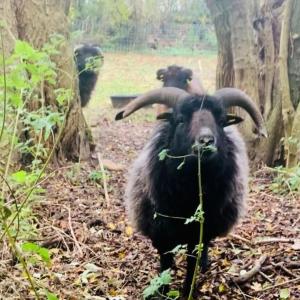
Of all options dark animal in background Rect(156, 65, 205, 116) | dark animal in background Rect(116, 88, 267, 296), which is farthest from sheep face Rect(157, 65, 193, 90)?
dark animal in background Rect(116, 88, 267, 296)

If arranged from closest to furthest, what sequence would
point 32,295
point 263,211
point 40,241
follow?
1. point 32,295
2. point 40,241
3. point 263,211

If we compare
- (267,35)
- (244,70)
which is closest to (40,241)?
(244,70)

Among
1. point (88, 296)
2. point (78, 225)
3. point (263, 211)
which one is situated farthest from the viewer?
point (263, 211)

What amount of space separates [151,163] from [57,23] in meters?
4.10

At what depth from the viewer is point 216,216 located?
13.5ft

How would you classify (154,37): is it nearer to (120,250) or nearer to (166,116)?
(120,250)

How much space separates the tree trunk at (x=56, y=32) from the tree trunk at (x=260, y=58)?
274 centimetres

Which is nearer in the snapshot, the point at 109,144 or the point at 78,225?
the point at 78,225

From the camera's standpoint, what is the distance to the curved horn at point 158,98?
4.26m

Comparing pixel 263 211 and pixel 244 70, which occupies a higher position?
pixel 244 70

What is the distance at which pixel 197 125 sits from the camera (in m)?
3.81

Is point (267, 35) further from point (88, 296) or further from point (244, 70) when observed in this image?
point (88, 296)

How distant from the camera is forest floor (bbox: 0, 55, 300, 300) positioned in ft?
12.8

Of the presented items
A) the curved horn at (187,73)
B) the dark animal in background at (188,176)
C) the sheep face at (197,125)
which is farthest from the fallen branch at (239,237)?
the curved horn at (187,73)
